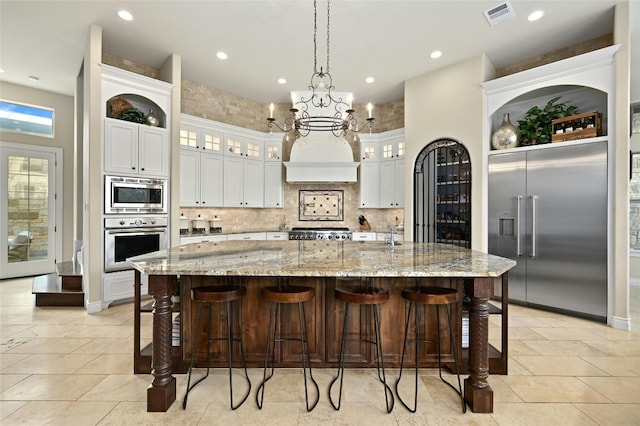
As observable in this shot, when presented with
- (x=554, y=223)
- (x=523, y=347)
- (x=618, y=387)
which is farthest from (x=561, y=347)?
(x=554, y=223)

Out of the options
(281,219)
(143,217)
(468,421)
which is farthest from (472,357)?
(281,219)

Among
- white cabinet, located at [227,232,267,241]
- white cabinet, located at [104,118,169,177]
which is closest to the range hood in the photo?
white cabinet, located at [227,232,267,241]

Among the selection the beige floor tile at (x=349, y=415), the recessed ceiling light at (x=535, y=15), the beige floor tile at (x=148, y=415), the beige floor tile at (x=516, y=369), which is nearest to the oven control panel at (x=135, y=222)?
A: the beige floor tile at (x=148, y=415)

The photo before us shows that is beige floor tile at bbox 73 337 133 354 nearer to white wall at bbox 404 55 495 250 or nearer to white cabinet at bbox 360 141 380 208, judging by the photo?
white wall at bbox 404 55 495 250

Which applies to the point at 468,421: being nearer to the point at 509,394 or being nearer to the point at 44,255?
the point at 509,394

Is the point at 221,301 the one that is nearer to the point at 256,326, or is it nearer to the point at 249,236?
the point at 256,326

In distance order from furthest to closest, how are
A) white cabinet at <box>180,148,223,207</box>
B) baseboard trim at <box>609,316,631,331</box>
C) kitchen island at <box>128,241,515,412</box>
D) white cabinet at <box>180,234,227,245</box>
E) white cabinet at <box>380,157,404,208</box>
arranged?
1. white cabinet at <box>380,157,404,208</box>
2. white cabinet at <box>180,148,223,207</box>
3. white cabinet at <box>180,234,227,245</box>
4. baseboard trim at <box>609,316,631,331</box>
5. kitchen island at <box>128,241,515,412</box>

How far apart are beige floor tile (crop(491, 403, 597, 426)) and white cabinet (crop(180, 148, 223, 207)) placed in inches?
194

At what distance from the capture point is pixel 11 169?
5.77 meters

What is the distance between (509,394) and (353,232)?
13.3ft

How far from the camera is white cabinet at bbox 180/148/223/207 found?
211 inches

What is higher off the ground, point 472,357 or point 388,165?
point 388,165

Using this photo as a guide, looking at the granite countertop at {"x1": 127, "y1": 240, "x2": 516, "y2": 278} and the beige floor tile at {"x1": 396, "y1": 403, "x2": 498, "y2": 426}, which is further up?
the granite countertop at {"x1": 127, "y1": 240, "x2": 516, "y2": 278}

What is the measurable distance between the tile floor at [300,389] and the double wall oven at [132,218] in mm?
1089
